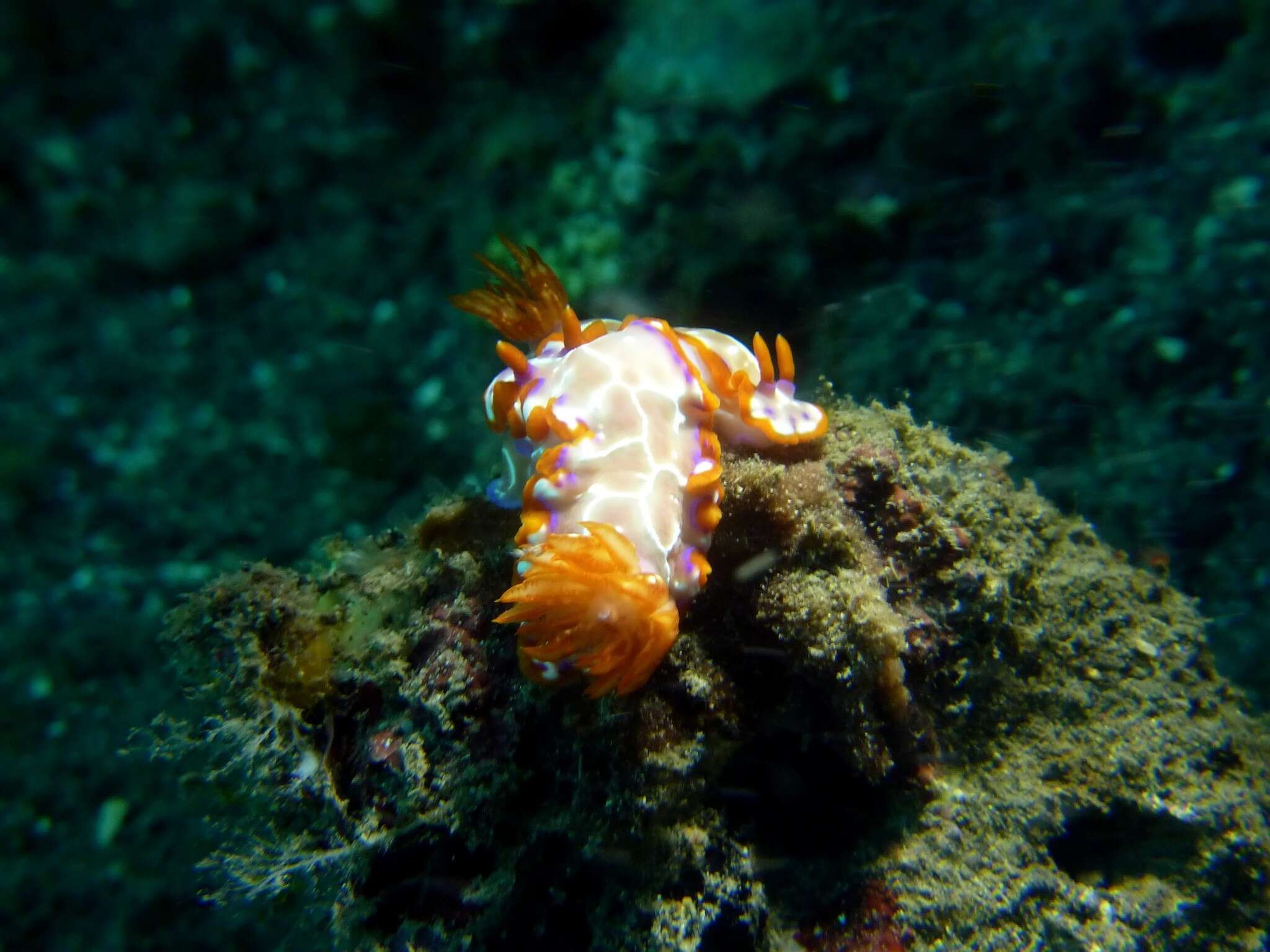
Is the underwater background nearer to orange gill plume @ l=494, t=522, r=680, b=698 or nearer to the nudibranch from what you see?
the nudibranch

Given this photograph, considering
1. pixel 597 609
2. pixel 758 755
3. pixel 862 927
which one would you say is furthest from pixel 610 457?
pixel 862 927

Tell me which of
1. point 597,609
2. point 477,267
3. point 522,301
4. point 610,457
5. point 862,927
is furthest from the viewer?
point 477,267

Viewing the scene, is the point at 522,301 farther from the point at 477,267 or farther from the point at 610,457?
the point at 477,267

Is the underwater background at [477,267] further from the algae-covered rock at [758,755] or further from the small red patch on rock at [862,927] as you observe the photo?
the small red patch on rock at [862,927]

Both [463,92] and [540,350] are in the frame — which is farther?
[463,92]

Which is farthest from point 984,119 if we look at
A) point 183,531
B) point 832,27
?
point 183,531

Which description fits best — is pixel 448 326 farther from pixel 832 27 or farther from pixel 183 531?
pixel 832 27

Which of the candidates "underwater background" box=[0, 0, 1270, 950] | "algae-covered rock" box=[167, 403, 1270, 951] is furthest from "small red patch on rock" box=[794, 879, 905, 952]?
"underwater background" box=[0, 0, 1270, 950]
